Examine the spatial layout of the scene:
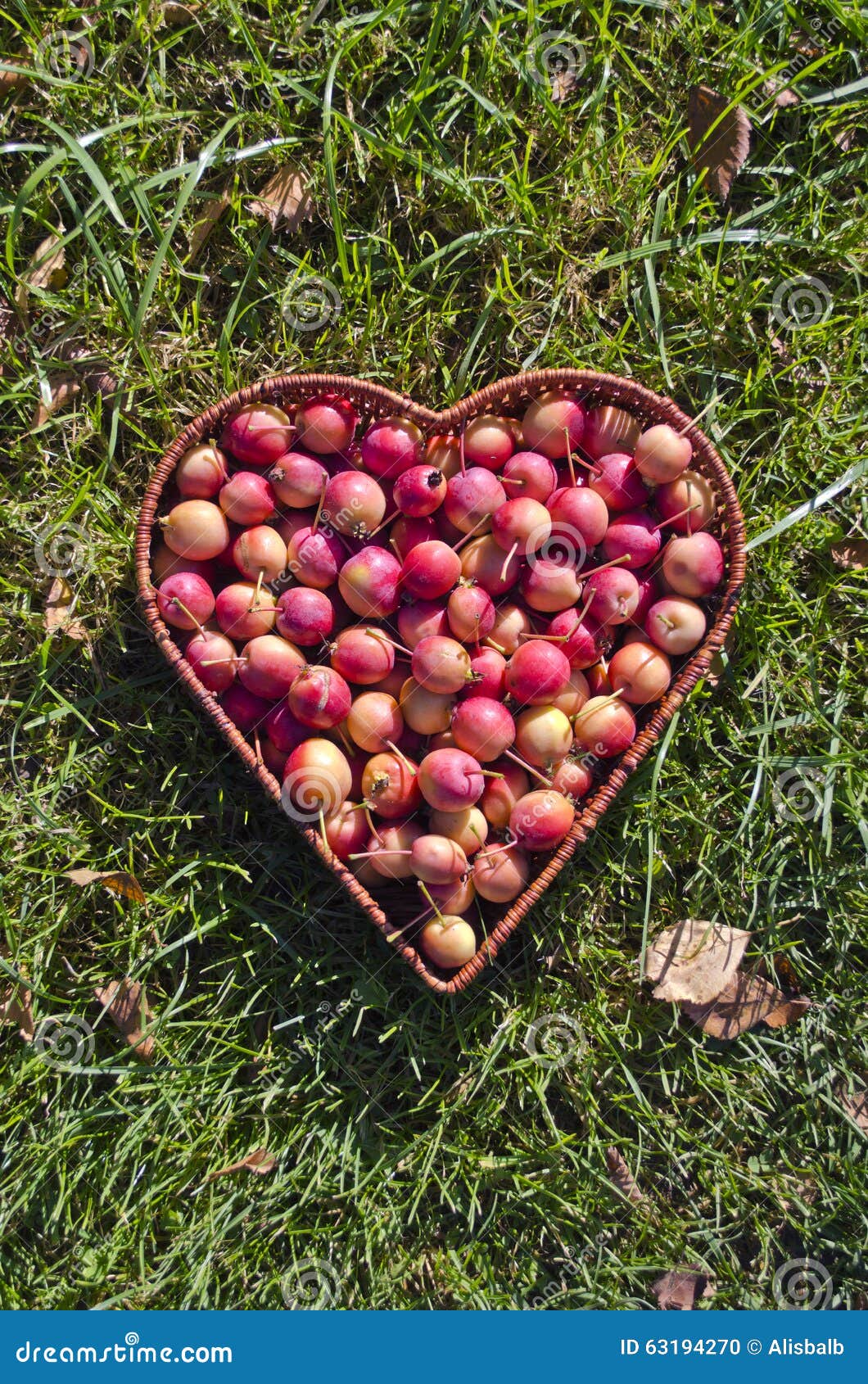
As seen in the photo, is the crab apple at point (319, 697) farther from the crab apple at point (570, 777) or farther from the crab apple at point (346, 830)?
the crab apple at point (570, 777)

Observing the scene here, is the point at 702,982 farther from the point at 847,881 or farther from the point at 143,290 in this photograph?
the point at 143,290

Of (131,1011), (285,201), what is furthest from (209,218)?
(131,1011)

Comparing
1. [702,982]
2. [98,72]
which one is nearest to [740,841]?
[702,982]

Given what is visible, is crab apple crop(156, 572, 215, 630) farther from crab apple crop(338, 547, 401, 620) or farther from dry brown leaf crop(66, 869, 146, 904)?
dry brown leaf crop(66, 869, 146, 904)

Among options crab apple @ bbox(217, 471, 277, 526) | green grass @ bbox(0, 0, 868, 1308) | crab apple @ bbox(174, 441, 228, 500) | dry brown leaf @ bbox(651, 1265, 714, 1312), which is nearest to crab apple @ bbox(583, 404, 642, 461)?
green grass @ bbox(0, 0, 868, 1308)

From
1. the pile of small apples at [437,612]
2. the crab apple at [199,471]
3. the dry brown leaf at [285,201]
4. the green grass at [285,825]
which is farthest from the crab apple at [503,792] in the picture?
the dry brown leaf at [285,201]

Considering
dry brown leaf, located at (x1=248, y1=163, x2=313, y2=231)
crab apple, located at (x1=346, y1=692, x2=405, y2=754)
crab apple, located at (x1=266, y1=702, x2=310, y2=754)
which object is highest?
dry brown leaf, located at (x1=248, y1=163, x2=313, y2=231)

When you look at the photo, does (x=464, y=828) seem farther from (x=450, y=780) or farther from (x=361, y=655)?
(x=361, y=655)
